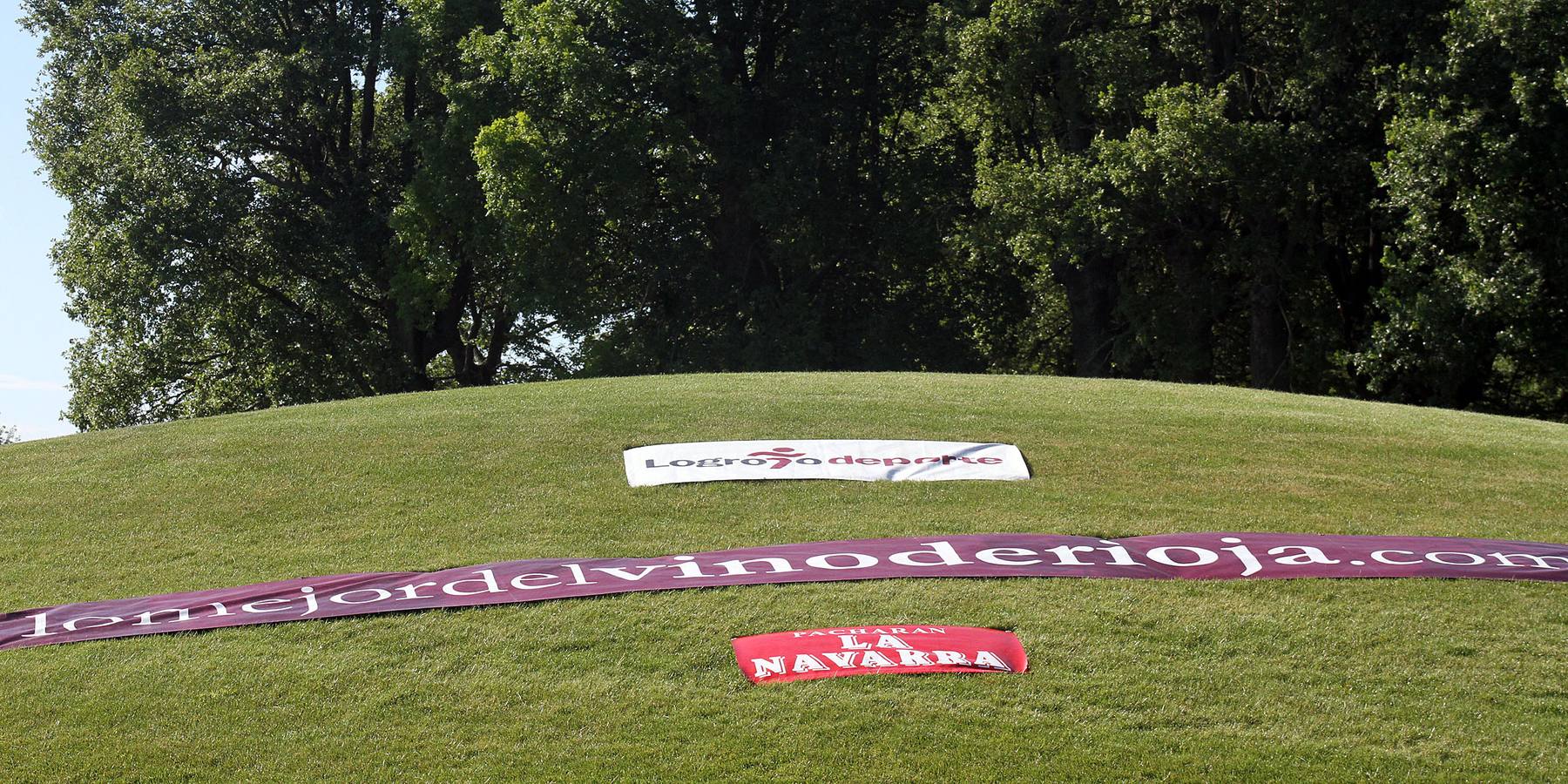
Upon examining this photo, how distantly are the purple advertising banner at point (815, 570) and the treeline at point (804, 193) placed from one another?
41.2ft

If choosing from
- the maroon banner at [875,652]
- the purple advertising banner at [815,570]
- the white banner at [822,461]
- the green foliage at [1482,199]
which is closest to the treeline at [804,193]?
the green foliage at [1482,199]

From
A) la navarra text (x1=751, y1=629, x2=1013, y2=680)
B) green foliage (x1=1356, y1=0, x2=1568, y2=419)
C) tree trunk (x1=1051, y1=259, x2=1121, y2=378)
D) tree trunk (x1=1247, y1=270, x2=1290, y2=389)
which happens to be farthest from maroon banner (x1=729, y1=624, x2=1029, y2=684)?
tree trunk (x1=1051, y1=259, x2=1121, y2=378)

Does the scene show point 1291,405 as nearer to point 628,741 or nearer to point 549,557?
point 549,557

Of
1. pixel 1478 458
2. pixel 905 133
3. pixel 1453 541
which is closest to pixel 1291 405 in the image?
pixel 1478 458

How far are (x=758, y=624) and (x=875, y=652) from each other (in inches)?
38.1

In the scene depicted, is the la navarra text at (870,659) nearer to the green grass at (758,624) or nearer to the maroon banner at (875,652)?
the maroon banner at (875,652)

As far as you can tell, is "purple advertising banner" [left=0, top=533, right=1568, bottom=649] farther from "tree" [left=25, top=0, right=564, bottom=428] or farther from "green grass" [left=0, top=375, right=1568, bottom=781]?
"tree" [left=25, top=0, right=564, bottom=428]

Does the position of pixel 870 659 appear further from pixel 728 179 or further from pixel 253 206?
pixel 253 206

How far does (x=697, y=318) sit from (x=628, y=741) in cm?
2410

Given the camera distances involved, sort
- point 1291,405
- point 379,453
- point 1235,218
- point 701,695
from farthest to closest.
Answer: point 1235,218 < point 1291,405 < point 379,453 < point 701,695

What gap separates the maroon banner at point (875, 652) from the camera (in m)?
8.32

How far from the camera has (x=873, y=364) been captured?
31.1 m

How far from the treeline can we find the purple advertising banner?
12.5m

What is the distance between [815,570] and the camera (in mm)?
10141
